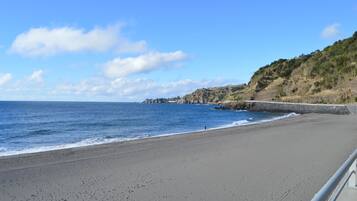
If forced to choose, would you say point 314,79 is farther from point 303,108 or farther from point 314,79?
point 303,108

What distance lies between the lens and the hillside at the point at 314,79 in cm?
8876

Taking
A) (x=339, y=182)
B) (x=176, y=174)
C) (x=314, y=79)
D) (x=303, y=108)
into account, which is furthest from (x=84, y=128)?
(x=314, y=79)

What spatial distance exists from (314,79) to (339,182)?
104058 millimetres

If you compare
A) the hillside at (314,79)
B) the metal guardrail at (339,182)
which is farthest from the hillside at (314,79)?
the metal guardrail at (339,182)

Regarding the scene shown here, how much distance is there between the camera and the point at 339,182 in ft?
15.3

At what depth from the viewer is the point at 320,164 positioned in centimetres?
1252

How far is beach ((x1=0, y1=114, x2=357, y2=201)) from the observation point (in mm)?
8906

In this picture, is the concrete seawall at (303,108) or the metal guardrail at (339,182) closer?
the metal guardrail at (339,182)

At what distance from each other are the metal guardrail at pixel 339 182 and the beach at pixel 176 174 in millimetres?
2217

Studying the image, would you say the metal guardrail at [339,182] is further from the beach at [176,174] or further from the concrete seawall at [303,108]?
the concrete seawall at [303,108]

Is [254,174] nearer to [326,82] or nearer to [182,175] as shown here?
[182,175]

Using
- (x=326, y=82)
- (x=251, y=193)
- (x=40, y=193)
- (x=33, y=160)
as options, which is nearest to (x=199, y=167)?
(x=251, y=193)

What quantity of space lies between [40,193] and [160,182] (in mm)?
2874

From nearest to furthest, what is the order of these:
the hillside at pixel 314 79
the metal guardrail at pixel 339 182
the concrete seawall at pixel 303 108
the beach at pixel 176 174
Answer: the metal guardrail at pixel 339 182 < the beach at pixel 176 174 < the concrete seawall at pixel 303 108 < the hillside at pixel 314 79
